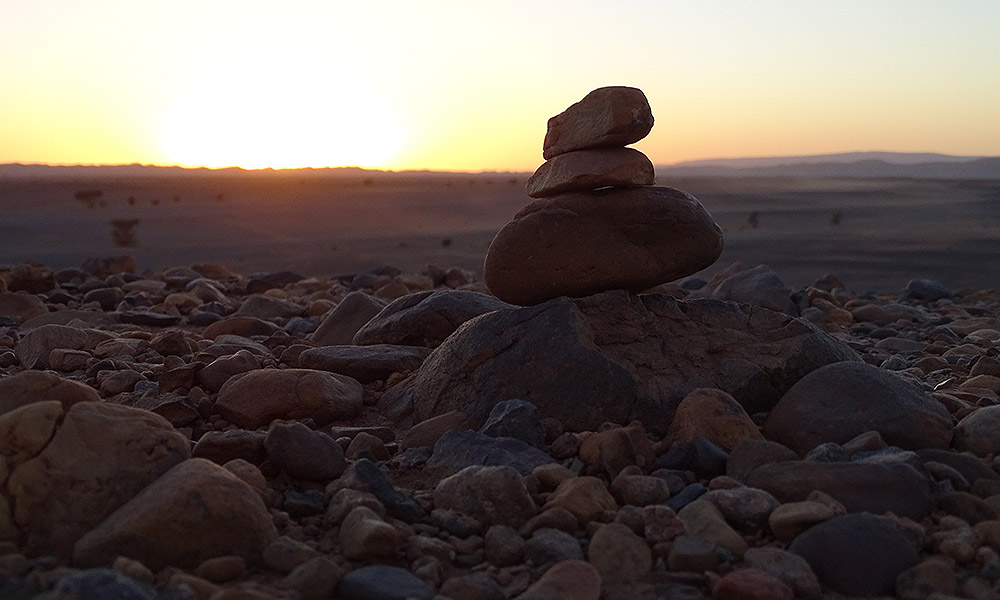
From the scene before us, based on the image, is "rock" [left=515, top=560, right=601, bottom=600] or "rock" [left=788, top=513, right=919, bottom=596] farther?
"rock" [left=788, top=513, right=919, bottom=596]

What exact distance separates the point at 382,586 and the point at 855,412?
8.22 feet

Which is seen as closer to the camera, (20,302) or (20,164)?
(20,302)

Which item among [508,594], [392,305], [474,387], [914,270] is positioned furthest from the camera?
[914,270]

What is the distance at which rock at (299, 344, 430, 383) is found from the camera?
5848mm

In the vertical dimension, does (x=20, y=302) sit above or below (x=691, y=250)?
below

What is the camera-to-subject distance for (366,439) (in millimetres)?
4559

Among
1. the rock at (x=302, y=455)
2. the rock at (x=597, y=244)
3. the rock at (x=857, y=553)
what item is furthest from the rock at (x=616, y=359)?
the rock at (x=857, y=553)

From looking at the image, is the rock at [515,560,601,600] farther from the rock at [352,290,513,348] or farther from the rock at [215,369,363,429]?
the rock at [352,290,513,348]

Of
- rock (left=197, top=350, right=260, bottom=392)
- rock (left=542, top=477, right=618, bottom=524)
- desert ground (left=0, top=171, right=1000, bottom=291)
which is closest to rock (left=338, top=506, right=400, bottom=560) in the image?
rock (left=542, top=477, right=618, bottom=524)

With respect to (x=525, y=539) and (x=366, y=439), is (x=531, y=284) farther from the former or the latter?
(x=525, y=539)

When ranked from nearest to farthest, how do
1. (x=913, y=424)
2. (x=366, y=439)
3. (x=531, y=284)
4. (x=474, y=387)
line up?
(x=913, y=424), (x=366, y=439), (x=474, y=387), (x=531, y=284)

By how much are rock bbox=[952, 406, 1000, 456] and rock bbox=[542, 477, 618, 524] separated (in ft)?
5.99

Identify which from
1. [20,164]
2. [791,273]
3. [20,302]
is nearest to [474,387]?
[20,302]

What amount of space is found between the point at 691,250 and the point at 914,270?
14.5 m
